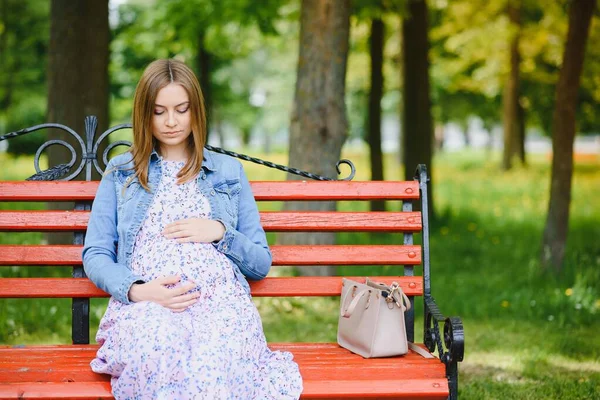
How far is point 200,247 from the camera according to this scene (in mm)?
3273

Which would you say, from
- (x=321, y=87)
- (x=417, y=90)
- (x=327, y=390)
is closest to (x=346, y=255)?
(x=327, y=390)

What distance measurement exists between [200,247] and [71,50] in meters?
4.49

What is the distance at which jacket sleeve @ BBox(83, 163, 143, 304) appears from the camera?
3139mm

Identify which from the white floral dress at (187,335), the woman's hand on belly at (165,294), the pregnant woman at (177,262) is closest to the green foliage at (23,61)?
the pregnant woman at (177,262)

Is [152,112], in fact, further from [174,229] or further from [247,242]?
[247,242]

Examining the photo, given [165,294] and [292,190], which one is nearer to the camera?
[165,294]

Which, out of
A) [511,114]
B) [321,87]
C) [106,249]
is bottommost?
[106,249]

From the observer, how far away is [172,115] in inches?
130

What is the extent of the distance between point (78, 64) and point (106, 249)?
4264 millimetres

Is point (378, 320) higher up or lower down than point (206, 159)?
lower down

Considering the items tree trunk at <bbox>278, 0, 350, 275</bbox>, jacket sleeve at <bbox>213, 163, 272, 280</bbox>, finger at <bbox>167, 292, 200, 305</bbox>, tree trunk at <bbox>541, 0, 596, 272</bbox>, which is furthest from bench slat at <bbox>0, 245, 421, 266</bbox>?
tree trunk at <bbox>541, 0, 596, 272</bbox>

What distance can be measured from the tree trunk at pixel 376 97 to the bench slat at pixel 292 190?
7249 millimetres

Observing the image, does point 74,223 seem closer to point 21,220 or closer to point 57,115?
point 21,220

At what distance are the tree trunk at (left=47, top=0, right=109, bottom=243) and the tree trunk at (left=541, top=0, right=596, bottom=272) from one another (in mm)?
4045
